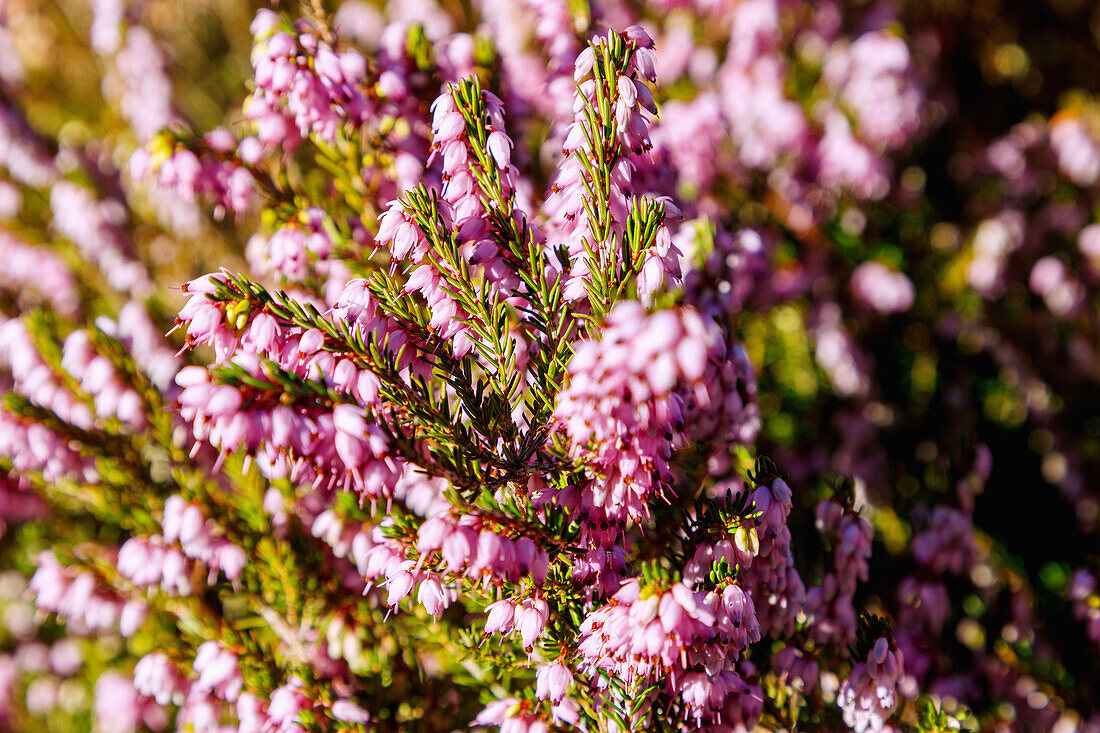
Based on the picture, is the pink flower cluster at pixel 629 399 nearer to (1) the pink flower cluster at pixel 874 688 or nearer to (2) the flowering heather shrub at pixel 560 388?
(2) the flowering heather shrub at pixel 560 388

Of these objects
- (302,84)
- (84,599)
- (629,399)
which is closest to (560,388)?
(629,399)

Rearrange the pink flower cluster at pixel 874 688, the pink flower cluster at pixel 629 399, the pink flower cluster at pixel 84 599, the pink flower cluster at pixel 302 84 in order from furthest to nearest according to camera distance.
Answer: the pink flower cluster at pixel 84 599, the pink flower cluster at pixel 302 84, the pink flower cluster at pixel 874 688, the pink flower cluster at pixel 629 399

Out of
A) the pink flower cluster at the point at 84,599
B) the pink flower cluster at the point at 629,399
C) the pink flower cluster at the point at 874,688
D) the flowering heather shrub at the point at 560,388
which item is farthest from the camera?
the pink flower cluster at the point at 84,599

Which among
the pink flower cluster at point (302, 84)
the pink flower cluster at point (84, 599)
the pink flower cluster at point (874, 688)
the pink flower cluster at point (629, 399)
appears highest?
the pink flower cluster at point (302, 84)

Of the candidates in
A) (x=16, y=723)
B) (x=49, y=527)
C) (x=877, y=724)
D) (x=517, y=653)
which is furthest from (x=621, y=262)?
(x=16, y=723)

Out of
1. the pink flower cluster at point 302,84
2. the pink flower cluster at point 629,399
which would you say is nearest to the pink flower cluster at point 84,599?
the pink flower cluster at point 302,84

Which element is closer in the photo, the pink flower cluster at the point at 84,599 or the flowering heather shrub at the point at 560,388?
the flowering heather shrub at the point at 560,388

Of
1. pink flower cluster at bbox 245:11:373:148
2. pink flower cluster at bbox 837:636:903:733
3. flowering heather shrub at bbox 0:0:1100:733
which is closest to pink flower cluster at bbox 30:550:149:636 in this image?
flowering heather shrub at bbox 0:0:1100:733

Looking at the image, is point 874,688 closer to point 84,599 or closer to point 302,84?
point 302,84
